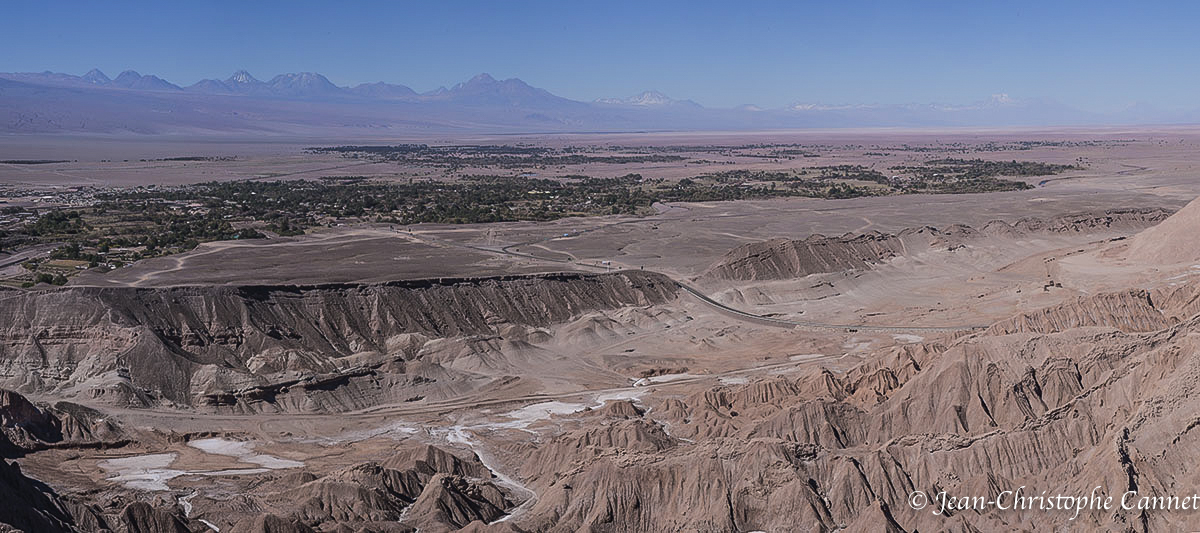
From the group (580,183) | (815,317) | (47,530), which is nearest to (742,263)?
(815,317)

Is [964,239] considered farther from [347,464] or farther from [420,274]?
[347,464]

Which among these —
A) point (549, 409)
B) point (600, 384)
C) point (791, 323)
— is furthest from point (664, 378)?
point (791, 323)

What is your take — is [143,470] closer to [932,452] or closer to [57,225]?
[932,452]

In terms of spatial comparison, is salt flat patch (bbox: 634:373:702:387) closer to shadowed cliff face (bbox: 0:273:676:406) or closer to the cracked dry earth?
the cracked dry earth

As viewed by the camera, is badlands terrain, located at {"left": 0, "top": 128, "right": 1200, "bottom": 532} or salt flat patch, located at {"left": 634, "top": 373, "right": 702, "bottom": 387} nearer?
badlands terrain, located at {"left": 0, "top": 128, "right": 1200, "bottom": 532}

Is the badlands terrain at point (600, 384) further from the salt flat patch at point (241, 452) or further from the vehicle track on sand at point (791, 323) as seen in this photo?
the vehicle track on sand at point (791, 323)

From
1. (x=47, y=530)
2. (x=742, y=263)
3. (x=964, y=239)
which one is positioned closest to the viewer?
(x=47, y=530)

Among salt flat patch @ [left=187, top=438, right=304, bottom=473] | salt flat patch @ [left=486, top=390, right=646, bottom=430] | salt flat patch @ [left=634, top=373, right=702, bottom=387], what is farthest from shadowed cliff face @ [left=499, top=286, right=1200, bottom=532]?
salt flat patch @ [left=634, top=373, right=702, bottom=387]
